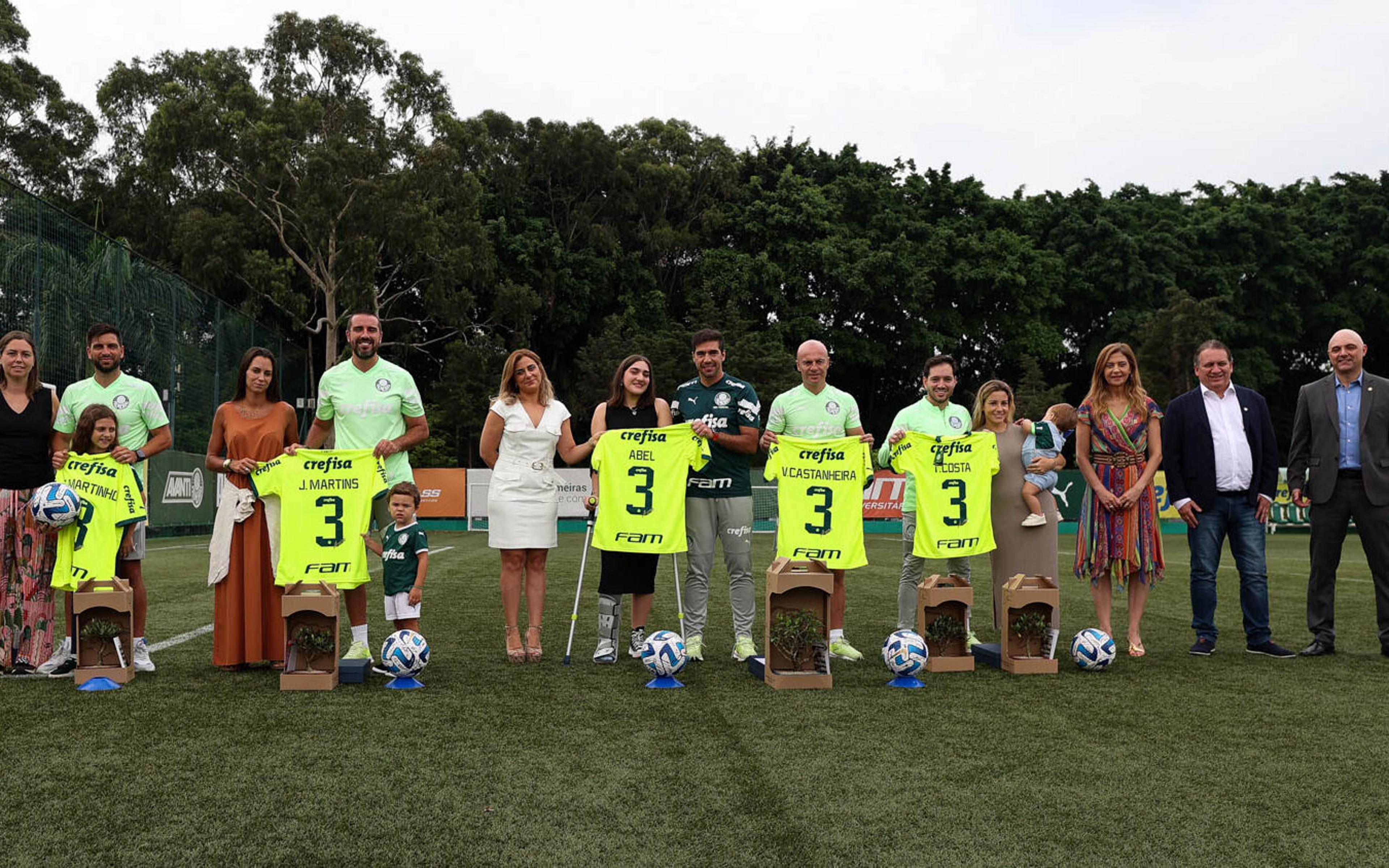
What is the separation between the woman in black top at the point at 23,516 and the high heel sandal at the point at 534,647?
8.50 ft

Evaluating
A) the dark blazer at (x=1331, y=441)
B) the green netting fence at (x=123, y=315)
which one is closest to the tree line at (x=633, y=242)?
the green netting fence at (x=123, y=315)

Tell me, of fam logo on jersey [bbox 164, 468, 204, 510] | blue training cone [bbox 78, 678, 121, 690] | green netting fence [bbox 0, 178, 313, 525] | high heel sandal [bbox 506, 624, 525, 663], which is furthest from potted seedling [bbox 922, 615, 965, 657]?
fam logo on jersey [bbox 164, 468, 204, 510]

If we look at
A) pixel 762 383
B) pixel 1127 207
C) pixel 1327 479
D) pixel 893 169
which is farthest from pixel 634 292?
pixel 1327 479

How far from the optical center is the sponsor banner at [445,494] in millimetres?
26312

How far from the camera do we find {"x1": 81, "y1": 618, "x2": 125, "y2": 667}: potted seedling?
5672 mm

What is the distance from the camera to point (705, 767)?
4.07 meters

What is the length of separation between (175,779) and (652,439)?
3.11 m

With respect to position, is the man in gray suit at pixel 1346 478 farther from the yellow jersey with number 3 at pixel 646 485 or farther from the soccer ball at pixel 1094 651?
the yellow jersey with number 3 at pixel 646 485

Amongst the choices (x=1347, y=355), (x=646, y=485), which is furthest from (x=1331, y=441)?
(x=646, y=485)

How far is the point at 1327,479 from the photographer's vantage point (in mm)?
7059

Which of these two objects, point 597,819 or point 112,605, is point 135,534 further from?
point 597,819

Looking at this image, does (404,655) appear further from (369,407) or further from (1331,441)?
(1331,441)

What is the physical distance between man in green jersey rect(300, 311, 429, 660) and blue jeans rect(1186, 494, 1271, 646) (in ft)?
15.8

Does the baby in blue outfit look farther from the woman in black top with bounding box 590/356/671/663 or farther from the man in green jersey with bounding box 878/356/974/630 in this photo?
the woman in black top with bounding box 590/356/671/663
